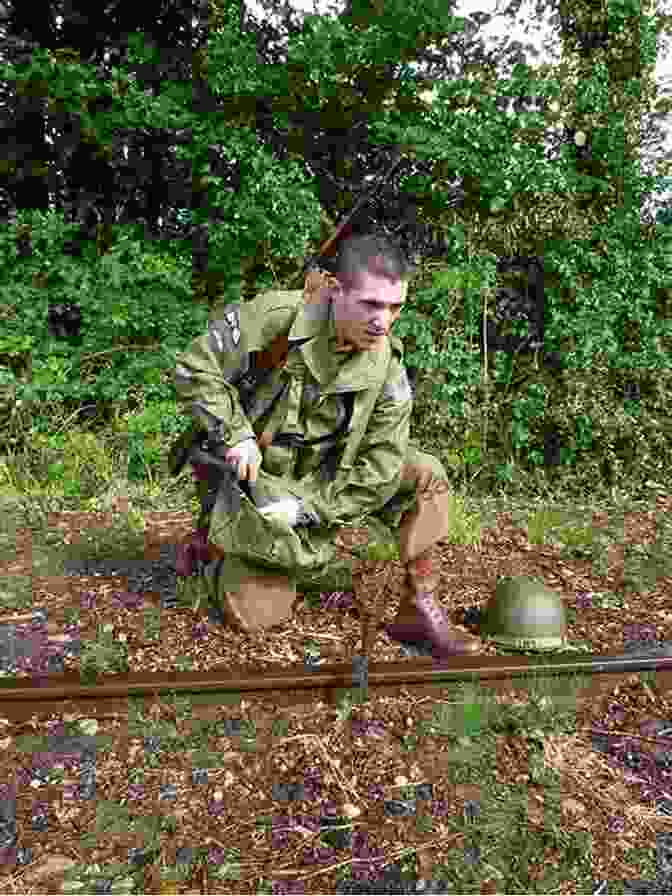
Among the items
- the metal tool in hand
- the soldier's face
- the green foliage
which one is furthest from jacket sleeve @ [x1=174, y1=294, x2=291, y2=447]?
the green foliage

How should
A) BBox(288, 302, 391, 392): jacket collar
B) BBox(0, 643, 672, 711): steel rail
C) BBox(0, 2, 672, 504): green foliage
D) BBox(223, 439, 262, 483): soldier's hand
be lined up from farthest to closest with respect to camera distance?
1. BBox(0, 2, 672, 504): green foliage
2. BBox(288, 302, 391, 392): jacket collar
3. BBox(223, 439, 262, 483): soldier's hand
4. BBox(0, 643, 672, 711): steel rail

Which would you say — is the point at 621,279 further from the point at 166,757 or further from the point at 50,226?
the point at 166,757

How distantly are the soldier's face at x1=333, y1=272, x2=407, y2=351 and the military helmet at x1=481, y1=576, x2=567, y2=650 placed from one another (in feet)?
4.59

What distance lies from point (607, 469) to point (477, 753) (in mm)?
5443

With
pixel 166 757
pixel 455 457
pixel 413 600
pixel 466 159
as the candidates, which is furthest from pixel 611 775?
pixel 466 159

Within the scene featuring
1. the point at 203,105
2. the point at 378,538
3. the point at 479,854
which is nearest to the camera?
the point at 479,854

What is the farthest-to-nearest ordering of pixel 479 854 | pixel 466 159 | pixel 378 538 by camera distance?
pixel 466 159
pixel 378 538
pixel 479 854

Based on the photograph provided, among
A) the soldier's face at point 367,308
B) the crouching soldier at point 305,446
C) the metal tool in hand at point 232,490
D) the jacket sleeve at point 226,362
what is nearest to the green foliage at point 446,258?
the metal tool in hand at point 232,490

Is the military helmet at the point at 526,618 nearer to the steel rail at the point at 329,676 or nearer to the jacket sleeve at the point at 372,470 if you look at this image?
the steel rail at the point at 329,676

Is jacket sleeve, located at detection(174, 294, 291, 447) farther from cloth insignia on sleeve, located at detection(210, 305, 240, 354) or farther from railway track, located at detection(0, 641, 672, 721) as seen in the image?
railway track, located at detection(0, 641, 672, 721)

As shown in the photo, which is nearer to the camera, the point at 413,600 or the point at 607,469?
the point at 413,600

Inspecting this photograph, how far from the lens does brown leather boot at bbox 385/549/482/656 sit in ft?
11.9

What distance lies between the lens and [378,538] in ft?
16.7

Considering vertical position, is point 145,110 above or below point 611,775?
above
